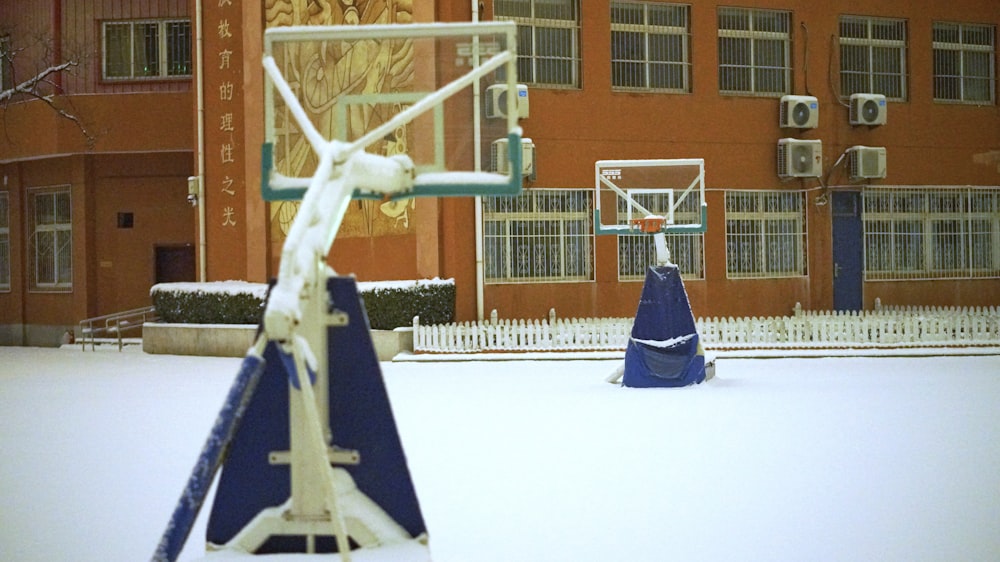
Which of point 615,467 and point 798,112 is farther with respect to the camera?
point 798,112

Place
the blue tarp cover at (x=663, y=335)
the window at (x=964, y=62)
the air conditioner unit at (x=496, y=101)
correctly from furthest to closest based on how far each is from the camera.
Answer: the window at (x=964, y=62), the blue tarp cover at (x=663, y=335), the air conditioner unit at (x=496, y=101)

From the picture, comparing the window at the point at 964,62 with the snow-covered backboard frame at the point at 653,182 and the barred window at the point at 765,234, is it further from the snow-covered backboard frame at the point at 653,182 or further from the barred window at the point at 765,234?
the snow-covered backboard frame at the point at 653,182

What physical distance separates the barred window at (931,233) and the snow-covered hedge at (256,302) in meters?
9.17

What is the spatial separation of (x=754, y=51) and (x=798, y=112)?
1549mm

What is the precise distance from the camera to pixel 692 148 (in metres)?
19.2

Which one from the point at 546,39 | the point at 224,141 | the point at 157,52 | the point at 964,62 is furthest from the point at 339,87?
the point at 964,62

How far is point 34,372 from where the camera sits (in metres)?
16.0

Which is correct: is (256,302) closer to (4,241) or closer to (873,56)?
(4,241)

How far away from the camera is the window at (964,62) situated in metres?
21.1

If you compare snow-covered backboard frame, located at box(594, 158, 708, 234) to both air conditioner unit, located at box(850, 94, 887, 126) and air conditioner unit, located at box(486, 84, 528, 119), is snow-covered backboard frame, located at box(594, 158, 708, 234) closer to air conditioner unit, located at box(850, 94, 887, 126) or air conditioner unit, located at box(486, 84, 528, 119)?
air conditioner unit, located at box(850, 94, 887, 126)

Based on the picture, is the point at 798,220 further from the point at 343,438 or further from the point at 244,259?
the point at 343,438

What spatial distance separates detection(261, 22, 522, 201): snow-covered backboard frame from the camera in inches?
211

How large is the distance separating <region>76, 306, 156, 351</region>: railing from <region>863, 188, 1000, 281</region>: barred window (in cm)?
1558

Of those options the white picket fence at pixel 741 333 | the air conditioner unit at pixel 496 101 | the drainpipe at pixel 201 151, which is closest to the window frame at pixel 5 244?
the drainpipe at pixel 201 151
